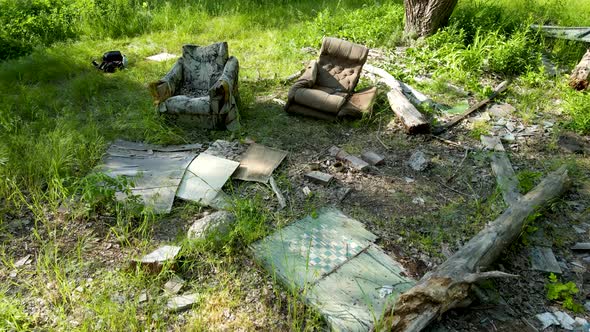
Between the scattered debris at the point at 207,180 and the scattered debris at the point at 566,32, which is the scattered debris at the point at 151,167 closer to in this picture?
the scattered debris at the point at 207,180

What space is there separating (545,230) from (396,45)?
4.94 metres

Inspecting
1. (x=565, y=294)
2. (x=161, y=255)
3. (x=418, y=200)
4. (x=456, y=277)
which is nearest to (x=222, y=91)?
(x=161, y=255)

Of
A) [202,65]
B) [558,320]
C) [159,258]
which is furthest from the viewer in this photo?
[202,65]

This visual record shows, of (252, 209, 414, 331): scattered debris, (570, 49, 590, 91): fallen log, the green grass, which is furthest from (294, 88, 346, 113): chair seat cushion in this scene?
(570, 49, 590, 91): fallen log

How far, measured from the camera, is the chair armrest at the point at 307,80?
598cm

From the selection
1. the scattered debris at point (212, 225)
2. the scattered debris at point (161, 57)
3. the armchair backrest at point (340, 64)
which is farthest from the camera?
the scattered debris at point (161, 57)

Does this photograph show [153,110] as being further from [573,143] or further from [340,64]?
[573,143]

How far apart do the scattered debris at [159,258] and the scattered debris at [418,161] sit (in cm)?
283

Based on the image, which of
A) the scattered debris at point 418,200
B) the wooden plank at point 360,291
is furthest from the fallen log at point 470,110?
the wooden plank at point 360,291

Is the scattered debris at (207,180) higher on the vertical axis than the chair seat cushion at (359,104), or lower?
lower

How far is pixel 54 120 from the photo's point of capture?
5.69 metres

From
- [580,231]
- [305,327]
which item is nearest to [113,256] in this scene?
[305,327]

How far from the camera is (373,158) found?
198 inches

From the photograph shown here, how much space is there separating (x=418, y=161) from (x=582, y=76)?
3399 mm
